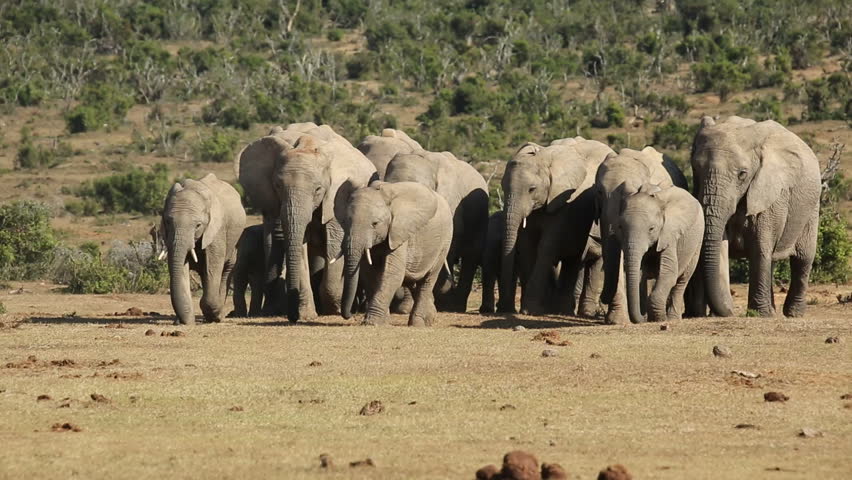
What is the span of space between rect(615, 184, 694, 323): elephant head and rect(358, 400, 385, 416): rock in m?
5.67

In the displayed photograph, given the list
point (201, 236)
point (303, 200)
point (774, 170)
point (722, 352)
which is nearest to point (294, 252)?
point (303, 200)

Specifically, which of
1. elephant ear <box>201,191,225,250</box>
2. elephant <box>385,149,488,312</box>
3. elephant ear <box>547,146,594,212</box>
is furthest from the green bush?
elephant ear <box>201,191,225,250</box>

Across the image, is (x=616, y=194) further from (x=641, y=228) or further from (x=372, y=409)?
(x=372, y=409)

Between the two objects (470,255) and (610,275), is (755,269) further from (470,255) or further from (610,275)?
(470,255)

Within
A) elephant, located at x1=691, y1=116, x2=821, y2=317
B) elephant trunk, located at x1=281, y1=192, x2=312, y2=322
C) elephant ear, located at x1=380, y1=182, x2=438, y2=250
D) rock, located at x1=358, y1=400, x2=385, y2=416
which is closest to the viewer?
rock, located at x1=358, y1=400, x2=385, y2=416

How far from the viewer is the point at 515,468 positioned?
8766 millimetres

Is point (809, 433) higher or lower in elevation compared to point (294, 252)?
higher

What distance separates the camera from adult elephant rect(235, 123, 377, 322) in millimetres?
18375

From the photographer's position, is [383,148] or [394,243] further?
[383,148]

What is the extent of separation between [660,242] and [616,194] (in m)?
0.91

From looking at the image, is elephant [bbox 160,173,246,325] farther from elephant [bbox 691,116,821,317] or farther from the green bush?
the green bush

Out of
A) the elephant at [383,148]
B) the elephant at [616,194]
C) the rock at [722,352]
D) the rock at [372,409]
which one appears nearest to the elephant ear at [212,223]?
the elephant at [616,194]

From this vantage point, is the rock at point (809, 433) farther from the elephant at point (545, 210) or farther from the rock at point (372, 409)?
the elephant at point (545, 210)

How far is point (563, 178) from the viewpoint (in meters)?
20.2
